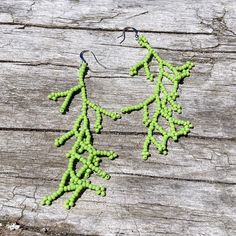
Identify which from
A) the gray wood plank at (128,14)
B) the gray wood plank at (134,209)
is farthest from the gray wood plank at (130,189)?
the gray wood plank at (128,14)

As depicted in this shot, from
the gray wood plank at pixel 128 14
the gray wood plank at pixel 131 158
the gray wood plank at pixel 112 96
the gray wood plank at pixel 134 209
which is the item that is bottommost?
the gray wood plank at pixel 134 209

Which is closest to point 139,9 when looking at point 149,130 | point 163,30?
point 163,30

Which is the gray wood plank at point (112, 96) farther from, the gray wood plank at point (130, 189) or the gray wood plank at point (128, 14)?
the gray wood plank at point (128, 14)

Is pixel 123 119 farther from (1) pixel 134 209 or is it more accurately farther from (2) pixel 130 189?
(1) pixel 134 209

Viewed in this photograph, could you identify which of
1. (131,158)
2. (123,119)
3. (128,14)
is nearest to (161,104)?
(123,119)

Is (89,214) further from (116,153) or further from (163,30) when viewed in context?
(163,30)

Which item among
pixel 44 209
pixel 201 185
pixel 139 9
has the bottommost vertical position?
pixel 44 209

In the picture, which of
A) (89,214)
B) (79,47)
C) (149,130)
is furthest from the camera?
(79,47)
